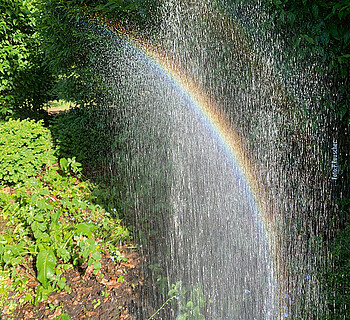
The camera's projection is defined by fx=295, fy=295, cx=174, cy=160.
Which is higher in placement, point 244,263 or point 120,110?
point 120,110

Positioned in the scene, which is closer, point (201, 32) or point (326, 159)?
point (326, 159)

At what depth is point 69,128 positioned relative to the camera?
4.90m

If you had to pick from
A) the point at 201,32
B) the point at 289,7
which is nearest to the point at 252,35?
the point at 289,7

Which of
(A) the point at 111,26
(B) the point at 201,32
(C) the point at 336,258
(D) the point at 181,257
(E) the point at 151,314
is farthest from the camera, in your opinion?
(A) the point at 111,26

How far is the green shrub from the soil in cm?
205

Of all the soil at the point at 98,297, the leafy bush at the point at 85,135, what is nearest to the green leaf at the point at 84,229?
the soil at the point at 98,297

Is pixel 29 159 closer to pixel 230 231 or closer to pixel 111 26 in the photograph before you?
pixel 111 26

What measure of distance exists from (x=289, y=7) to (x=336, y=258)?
226 cm

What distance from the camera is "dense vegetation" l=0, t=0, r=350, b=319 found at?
2545 millimetres

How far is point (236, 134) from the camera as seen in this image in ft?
11.7

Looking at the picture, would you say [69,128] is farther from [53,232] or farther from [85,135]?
[53,232]

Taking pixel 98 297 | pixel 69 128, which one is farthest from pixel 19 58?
pixel 98 297

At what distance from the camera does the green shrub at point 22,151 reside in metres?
4.26

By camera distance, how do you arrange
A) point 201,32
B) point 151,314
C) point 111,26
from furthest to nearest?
point 111,26
point 201,32
point 151,314
